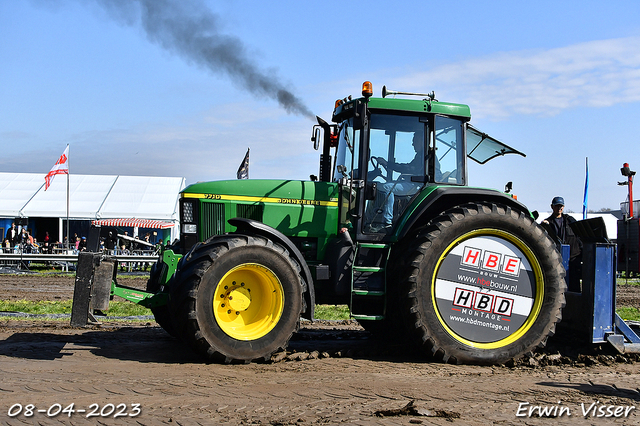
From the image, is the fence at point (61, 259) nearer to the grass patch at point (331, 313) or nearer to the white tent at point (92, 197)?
the white tent at point (92, 197)

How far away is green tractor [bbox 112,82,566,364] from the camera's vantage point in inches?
223

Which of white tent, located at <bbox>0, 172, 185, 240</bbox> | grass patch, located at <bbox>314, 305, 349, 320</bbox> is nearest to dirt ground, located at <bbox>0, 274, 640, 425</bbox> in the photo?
grass patch, located at <bbox>314, 305, 349, 320</bbox>

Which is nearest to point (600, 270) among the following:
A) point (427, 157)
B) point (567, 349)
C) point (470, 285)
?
point (567, 349)

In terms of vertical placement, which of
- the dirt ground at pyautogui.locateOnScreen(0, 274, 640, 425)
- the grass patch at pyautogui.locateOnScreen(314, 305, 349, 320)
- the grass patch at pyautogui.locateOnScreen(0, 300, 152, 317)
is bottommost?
the grass patch at pyautogui.locateOnScreen(314, 305, 349, 320)

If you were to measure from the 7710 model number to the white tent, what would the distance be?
19.8 metres

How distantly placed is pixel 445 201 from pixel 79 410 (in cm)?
408

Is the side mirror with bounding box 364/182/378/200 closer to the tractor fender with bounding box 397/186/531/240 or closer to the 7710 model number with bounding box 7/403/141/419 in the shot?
the tractor fender with bounding box 397/186/531/240

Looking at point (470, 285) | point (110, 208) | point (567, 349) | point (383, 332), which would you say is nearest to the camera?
point (470, 285)

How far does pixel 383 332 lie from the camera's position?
7.36 meters

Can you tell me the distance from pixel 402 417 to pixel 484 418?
23.2 inches

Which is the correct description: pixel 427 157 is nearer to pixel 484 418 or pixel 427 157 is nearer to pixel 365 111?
pixel 365 111

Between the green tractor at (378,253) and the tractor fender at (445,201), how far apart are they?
0.02m

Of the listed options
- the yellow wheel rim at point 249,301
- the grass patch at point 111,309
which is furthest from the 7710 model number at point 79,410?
the grass patch at point 111,309

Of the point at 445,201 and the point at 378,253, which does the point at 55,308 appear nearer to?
the point at 378,253
